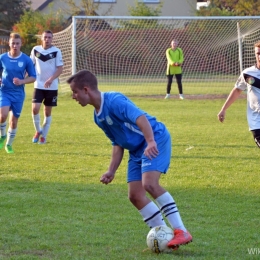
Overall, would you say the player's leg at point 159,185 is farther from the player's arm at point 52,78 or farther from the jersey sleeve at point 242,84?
the player's arm at point 52,78

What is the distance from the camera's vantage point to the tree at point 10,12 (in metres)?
44.5

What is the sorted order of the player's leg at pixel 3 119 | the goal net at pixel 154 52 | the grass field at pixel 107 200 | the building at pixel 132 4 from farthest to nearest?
the building at pixel 132 4
the goal net at pixel 154 52
the player's leg at pixel 3 119
the grass field at pixel 107 200

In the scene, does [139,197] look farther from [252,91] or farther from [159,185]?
[252,91]

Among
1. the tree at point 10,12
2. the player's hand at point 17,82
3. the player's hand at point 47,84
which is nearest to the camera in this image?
the player's hand at point 17,82

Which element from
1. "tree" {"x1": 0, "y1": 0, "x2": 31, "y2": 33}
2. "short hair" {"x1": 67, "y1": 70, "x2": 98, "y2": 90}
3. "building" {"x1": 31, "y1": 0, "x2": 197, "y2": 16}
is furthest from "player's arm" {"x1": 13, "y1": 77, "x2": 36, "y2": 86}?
"building" {"x1": 31, "y1": 0, "x2": 197, "y2": 16}

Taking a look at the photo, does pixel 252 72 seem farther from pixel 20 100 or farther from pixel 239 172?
pixel 20 100

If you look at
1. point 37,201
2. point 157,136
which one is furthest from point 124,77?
point 157,136

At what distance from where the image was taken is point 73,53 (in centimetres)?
1948

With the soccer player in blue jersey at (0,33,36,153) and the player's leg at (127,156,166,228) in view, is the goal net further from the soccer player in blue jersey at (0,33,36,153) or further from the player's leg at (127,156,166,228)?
the player's leg at (127,156,166,228)

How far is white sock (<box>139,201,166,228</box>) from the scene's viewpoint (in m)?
4.76

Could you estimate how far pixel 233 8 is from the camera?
4188 cm

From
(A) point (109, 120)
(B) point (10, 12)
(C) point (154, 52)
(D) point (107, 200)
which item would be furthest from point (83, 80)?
(B) point (10, 12)

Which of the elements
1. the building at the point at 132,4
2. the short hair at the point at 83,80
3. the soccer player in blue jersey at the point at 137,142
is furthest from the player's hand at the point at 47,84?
the building at the point at 132,4

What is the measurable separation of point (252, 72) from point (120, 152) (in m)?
2.62
